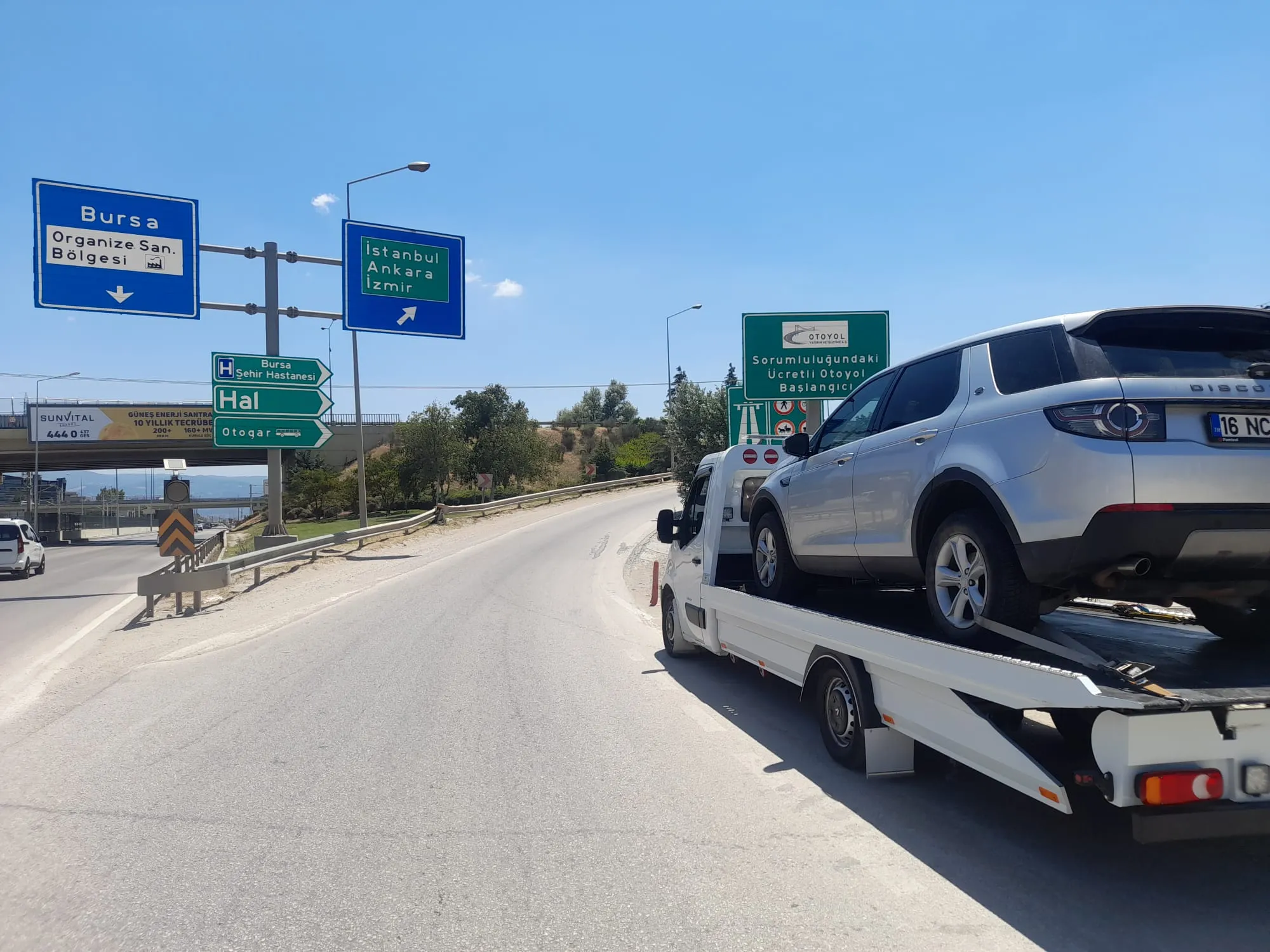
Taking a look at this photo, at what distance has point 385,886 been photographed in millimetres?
4082

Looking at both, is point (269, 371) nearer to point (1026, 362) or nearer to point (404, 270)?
point (404, 270)

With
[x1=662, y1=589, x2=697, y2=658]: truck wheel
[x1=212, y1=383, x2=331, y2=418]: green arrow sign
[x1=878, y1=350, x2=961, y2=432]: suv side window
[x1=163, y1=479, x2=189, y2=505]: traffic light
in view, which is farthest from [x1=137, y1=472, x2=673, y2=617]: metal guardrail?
[x1=878, y1=350, x2=961, y2=432]: suv side window

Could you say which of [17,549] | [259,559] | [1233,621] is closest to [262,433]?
[259,559]

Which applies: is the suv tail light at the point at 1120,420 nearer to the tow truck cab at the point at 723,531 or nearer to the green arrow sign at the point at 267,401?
the tow truck cab at the point at 723,531

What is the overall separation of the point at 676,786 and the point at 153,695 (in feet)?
18.3

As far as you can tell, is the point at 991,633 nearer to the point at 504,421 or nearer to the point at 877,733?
the point at 877,733

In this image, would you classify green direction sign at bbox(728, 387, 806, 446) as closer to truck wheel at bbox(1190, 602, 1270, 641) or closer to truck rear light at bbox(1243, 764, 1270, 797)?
truck wheel at bbox(1190, 602, 1270, 641)

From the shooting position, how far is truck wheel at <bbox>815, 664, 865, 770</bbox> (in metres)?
5.48

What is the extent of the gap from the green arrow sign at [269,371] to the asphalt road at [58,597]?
5387 mm

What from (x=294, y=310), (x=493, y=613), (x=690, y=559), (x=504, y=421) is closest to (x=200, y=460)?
(x=504, y=421)

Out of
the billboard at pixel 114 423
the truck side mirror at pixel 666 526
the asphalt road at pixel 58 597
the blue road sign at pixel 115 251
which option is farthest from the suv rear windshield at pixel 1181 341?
the billboard at pixel 114 423

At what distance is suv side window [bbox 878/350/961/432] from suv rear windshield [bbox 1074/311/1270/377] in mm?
903

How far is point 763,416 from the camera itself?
1862 cm

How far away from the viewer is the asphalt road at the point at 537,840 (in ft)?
12.1
